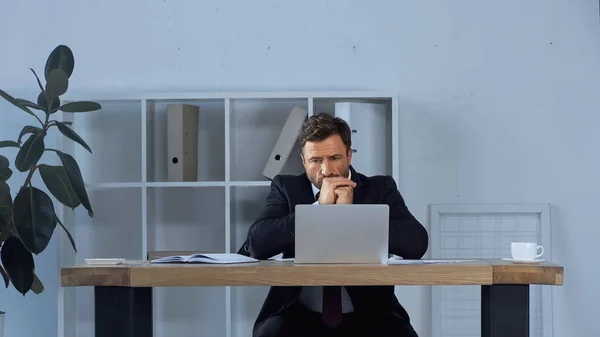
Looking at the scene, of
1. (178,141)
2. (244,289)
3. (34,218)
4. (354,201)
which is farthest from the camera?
(244,289)

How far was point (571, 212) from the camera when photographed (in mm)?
4004

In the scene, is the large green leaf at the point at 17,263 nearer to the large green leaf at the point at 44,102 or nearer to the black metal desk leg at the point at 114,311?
the large green leaf at the point at 44,102

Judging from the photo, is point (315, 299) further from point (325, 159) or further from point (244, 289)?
point (244, 289)

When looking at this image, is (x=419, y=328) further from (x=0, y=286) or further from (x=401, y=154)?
(x=0, y=286)

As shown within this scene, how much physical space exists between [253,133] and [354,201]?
1.23m

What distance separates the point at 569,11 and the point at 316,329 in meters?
2.20

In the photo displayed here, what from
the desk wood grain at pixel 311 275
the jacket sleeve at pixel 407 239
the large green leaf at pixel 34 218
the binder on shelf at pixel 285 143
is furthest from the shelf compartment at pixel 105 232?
the desk wood grain at pixel 311 275

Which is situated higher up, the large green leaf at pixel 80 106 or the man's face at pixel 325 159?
the large green leaf at pixel 80 106

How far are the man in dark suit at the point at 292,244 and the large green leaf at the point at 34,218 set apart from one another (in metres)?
0.95

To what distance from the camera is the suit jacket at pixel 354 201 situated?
103 inches

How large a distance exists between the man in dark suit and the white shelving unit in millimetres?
1030

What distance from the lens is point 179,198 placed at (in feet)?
13.3

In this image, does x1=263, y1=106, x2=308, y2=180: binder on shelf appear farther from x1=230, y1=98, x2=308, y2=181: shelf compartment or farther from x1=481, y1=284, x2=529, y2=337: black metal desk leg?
x1=481, y1=284, x2=529, y2=337: black metal desk leg

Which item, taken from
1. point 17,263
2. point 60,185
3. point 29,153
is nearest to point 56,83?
point 29,153
